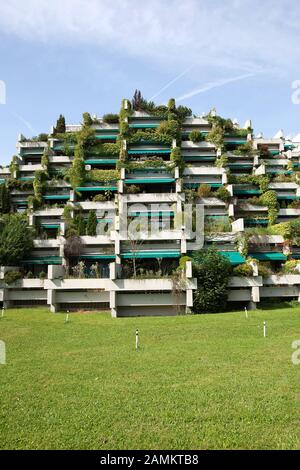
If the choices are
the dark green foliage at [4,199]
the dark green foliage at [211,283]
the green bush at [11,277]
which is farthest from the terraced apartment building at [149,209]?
the dark green foliage at [4,199]

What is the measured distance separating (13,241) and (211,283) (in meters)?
19.2

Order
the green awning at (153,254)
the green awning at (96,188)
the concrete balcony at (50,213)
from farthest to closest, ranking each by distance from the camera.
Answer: the green awning at (96,188) → the concrete balcony at (50,213) → the green awning at (153,254)

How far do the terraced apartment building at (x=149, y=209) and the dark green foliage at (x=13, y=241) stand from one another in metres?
1.10

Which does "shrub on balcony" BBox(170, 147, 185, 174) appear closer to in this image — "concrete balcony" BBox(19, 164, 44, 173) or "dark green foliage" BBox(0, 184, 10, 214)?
"concrete balcony" BBox(19, 164, 44, 173)

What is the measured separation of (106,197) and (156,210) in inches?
274

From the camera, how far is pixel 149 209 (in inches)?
1373

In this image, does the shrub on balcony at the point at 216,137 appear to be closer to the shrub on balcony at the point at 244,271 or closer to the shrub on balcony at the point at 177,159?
the shrub on balcony at the point at 177,159

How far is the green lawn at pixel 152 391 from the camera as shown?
610cm

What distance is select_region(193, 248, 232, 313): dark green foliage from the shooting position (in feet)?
80.2

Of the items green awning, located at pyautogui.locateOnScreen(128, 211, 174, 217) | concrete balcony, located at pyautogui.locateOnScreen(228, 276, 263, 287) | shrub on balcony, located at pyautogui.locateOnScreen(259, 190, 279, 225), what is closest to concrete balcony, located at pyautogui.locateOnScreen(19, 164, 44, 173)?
green awning, located at pyautogui.locateOnScreen(128, 211, 174, 217)

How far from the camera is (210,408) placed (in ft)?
23.9

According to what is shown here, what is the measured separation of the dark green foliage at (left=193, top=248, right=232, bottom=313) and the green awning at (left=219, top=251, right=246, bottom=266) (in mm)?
1848

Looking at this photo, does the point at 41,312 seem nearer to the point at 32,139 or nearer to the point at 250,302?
the point at 250,302
